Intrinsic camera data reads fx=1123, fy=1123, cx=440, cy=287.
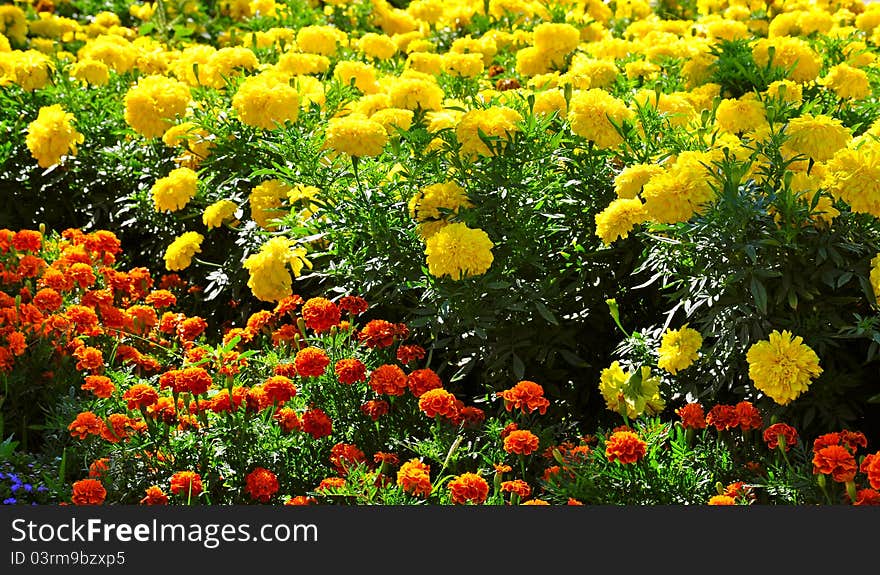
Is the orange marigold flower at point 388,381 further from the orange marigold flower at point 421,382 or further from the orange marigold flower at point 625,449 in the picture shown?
the orange marigold flower at point 625,449

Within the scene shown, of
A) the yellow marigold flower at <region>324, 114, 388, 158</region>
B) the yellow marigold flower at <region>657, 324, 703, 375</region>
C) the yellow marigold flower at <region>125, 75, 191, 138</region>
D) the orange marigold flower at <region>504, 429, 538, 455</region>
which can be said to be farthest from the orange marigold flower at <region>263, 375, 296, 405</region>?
the yellow marigold flower at <region>125, 75, 191, 138</region>

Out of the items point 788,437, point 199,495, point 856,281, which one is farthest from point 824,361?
point 199,495

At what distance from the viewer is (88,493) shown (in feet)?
8.49

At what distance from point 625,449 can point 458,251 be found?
683 mm

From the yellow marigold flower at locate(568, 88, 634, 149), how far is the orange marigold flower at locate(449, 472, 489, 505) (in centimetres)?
112

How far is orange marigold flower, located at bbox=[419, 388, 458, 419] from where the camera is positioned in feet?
9.32

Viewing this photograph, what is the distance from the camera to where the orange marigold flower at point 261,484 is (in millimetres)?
2674

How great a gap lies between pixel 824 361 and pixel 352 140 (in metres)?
1.43

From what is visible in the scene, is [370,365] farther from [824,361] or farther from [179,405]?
[824,361]

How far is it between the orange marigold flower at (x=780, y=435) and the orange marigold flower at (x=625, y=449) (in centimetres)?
30

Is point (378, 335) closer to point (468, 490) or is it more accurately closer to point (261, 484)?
point (261, 484)

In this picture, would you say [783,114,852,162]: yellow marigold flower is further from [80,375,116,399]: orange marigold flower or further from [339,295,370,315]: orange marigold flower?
[80,375,116,399]: orange marigold flower

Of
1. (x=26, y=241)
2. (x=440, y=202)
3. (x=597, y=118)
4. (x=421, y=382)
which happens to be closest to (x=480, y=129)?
(x=440, y=202)

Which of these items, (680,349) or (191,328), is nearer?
(680,349)
